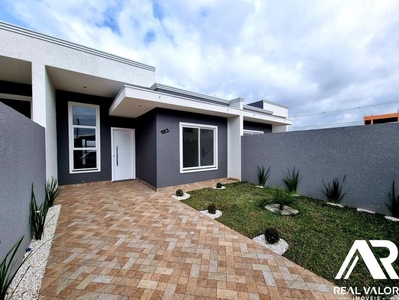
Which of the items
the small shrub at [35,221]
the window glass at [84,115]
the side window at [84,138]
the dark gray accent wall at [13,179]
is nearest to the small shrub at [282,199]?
the dark gray accent wall at [13,179]

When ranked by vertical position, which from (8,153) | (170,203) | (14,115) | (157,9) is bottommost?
(170,203)

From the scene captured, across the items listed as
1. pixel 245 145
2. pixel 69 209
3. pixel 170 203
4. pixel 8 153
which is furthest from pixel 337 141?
pixel 69 209

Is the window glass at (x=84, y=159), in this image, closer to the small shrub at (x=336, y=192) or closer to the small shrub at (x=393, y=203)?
the small shrub at (x=336, y=192)

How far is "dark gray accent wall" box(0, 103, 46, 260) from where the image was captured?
1863mm

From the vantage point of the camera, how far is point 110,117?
7.88 m

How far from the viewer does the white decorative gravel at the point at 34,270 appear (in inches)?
71.2

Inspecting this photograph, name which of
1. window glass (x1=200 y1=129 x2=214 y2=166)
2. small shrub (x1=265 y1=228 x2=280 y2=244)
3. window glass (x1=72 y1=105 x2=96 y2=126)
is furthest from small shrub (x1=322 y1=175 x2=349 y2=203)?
window glass (x1=72 y1=105 x2=96 y2=126)

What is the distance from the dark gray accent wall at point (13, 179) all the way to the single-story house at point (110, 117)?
286cm

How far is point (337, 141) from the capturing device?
5082 millimetres

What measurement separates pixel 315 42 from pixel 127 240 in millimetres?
9766

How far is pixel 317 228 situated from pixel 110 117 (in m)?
8.86

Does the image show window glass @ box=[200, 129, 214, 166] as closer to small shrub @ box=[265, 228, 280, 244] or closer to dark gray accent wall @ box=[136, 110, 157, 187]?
Result: dark gray accent wall @ box=[136, 110, 157, 187]

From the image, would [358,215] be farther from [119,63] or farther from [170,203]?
[119,63]

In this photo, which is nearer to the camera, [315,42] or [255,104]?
[315,42]
